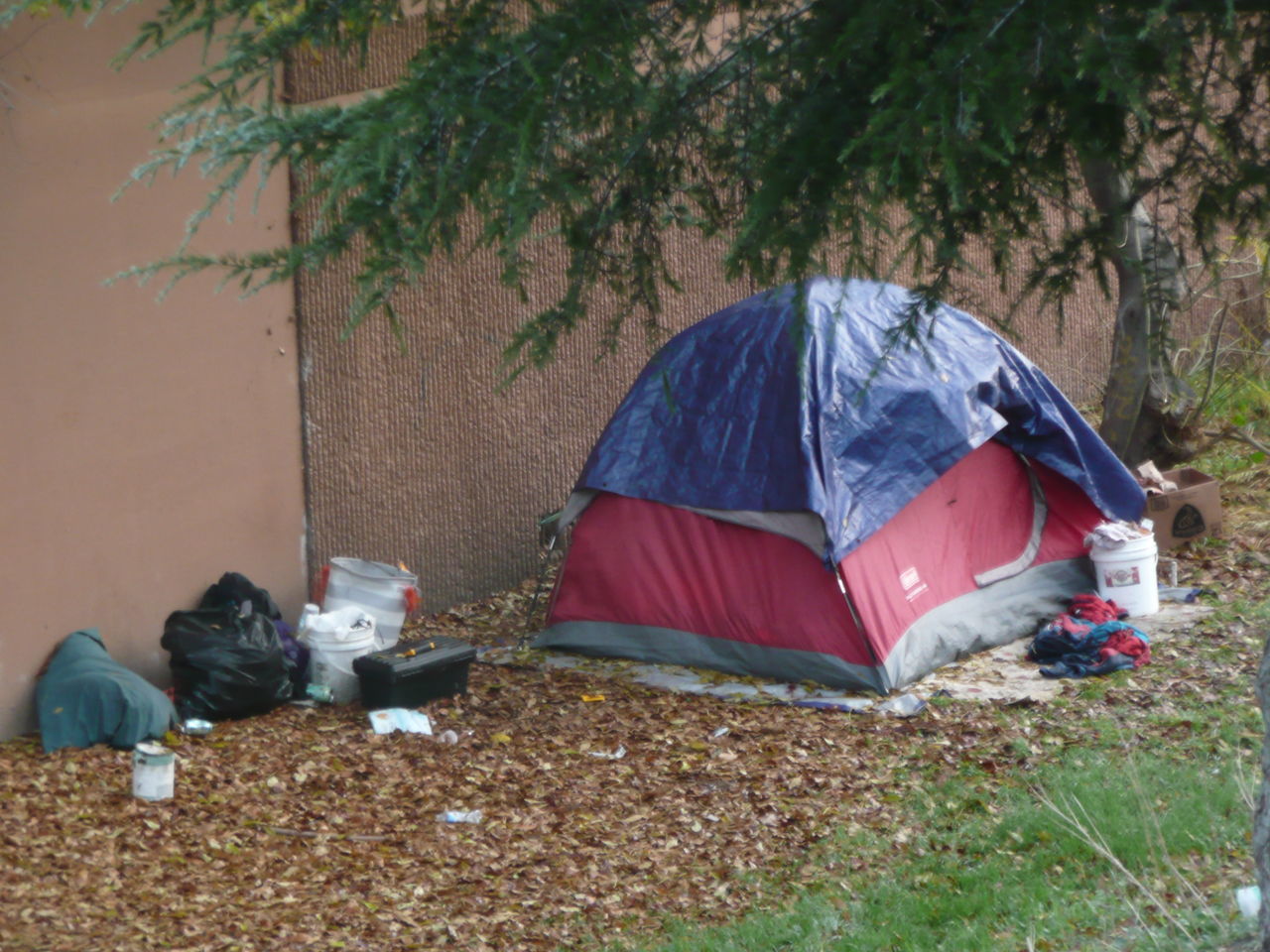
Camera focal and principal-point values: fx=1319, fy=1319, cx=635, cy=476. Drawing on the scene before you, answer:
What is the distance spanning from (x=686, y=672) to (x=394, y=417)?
7.35 feet

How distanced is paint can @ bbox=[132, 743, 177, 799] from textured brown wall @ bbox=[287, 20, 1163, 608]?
217cm

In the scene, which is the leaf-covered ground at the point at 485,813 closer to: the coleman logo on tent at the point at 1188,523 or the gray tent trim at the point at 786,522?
the gray tent trim at the point at 786,522

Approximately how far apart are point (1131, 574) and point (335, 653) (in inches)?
171

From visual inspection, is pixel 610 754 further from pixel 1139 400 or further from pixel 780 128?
pixel 1139 400

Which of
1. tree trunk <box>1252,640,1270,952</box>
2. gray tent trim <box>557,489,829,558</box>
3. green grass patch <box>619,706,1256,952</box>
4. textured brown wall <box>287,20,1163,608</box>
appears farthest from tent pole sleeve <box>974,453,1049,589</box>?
tree trunk <box>1252,640,1270,952</box>

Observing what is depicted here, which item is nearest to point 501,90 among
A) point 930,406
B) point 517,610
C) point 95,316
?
point 95,316

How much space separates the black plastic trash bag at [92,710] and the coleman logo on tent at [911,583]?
3.65 metres

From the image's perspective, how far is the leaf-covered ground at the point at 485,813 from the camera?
4.31 m

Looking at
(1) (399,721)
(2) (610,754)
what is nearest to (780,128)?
(2) (610,754)

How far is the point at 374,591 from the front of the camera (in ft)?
23.2

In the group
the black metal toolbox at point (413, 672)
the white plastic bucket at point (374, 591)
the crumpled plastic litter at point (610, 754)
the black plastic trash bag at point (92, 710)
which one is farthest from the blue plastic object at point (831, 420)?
the black plastic trash bag at point (92, 710)

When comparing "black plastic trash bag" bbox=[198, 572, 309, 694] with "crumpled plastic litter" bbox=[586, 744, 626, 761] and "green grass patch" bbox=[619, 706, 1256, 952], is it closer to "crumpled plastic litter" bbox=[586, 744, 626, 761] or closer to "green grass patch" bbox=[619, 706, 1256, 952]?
"crumpled plastic litter" bbox=[586, 744, 626, 761]

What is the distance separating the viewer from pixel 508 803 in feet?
17.5

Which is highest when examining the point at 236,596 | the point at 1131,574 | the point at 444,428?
the point at 444,428
